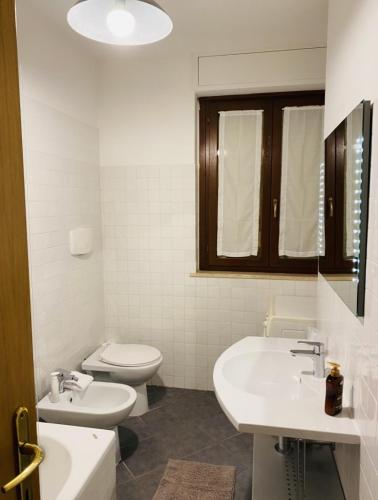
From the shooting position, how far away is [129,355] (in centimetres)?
266

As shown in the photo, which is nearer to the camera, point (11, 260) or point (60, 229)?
point (11, 260)

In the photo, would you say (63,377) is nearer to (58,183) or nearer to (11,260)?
(58,183)

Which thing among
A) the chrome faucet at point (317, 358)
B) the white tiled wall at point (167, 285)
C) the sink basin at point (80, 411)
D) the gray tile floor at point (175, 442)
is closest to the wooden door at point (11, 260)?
the chrome faucet at point (317, 358)

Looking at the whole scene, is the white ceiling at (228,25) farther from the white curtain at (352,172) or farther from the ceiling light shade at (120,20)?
the white curtain at (352,172)

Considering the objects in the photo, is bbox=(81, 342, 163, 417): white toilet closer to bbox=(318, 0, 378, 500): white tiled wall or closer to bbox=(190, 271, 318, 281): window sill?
bbox=(190, 271, 318, 281): window sill

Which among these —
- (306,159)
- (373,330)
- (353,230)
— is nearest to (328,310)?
(353,230)

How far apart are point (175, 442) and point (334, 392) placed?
1.50 meters

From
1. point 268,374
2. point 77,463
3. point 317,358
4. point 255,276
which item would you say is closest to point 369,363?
point 317,358

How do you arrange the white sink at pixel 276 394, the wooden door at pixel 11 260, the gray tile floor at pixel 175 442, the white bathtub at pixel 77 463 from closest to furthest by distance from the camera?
the wooden door at pixel 11 260, the white sink at pixel 276 394, the white bathtub at pixel 77 463, the gray tile floor at pixel 175 442

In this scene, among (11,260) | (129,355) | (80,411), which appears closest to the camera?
(11,260)

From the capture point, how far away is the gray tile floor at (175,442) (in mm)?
2037

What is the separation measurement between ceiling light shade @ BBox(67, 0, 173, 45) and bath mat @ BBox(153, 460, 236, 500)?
2235mm

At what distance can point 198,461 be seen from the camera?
7.19 ft

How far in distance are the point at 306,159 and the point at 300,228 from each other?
0.51 meters
